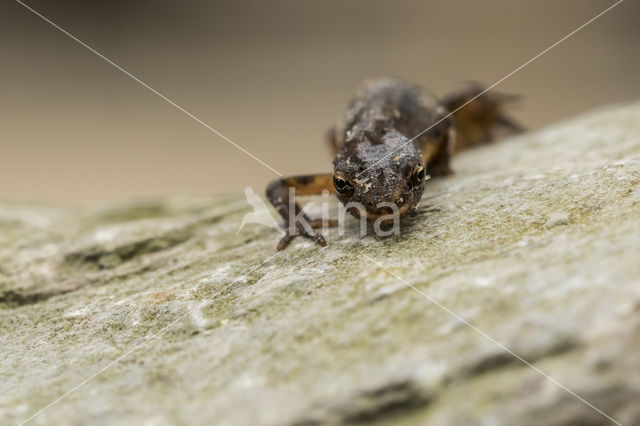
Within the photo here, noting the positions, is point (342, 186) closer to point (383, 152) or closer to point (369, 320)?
point (383, 152)

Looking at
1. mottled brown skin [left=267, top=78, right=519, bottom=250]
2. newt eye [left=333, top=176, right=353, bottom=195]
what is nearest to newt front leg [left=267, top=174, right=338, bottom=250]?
mottled brown skin [left=267, top=78, right=519, bottom=250]

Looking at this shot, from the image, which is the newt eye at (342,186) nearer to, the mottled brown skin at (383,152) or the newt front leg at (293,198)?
the mottled brown skin at (383,152)

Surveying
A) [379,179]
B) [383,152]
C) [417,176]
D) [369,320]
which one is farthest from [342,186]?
[369,320]

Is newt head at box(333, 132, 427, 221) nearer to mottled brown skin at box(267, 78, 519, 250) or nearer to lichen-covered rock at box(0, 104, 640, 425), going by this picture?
mottled brown skin at box(267, 78, 519, 250)

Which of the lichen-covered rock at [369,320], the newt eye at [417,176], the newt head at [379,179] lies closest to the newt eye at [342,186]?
the newt head at [379,179]

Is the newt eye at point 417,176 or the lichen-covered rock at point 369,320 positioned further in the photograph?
the newt eye at point 417,176

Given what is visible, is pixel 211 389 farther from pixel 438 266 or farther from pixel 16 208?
pixel 16 208
